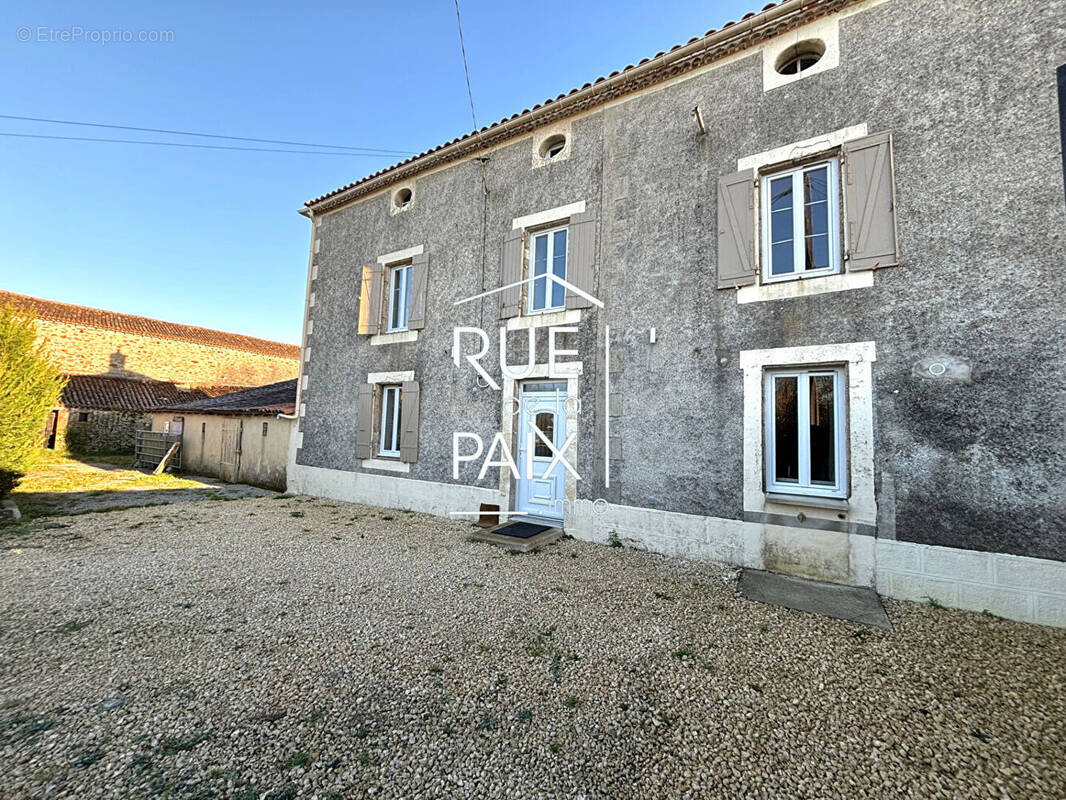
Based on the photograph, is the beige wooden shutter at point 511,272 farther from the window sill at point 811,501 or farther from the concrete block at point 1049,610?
the concrete block at point 1049,610

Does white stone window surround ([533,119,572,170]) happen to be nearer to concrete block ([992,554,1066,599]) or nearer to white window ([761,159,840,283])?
white window ([761,159,840,283])

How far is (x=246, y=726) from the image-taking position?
2.30m

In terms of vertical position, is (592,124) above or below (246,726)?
above

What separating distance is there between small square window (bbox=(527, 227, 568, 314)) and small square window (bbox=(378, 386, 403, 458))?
130 inches

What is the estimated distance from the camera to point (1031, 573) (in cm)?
371

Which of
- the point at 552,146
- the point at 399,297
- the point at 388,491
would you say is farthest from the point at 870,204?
the point at 388,491

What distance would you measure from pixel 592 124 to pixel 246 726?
7.68 meters

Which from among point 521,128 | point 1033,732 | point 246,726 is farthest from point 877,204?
point 246,726

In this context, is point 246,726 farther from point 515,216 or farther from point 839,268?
point 515,216

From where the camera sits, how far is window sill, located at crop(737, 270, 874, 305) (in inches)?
178

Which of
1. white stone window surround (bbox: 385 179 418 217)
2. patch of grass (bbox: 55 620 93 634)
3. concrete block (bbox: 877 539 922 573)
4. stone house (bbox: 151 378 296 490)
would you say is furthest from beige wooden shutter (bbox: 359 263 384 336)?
concrete block (bbox: 877 539 922 573)

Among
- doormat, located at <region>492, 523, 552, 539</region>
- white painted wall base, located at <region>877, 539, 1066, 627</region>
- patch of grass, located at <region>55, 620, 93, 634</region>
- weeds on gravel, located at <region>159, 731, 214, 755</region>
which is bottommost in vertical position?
patch of grass, located at <region>55, 620, 93, 634</region>

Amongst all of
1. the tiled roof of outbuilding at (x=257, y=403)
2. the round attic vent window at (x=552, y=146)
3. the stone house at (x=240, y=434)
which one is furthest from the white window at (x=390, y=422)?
the round attic vent window at (x=552, y=146)

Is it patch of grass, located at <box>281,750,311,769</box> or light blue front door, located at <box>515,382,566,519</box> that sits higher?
light blue front door, located at <box>515,382,566,519</box>
